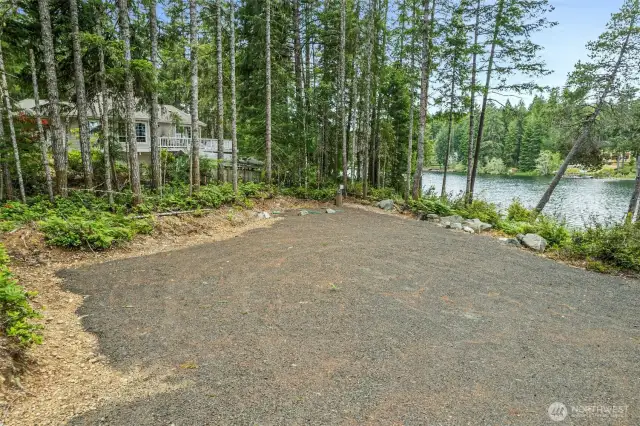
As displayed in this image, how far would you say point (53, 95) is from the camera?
8906mm

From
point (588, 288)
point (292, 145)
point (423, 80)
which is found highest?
point (423, 80)

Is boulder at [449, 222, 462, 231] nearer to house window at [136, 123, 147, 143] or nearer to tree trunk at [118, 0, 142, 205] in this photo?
tree trunk at [118, 0, 142, 205]

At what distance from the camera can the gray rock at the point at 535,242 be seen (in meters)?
8.65

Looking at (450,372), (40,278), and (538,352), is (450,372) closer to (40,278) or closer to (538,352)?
(538,352)

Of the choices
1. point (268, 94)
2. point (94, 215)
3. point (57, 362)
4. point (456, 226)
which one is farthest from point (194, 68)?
point (456, 226)

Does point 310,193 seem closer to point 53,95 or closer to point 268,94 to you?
point 268,94

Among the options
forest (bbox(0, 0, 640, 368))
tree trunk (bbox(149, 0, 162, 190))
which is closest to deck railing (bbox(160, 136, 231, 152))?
forest (bbox(0, 0, 640, 368))

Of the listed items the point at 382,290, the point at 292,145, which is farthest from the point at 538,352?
the point at 292,145

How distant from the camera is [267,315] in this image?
455cm

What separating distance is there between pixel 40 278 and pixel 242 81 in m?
13.0

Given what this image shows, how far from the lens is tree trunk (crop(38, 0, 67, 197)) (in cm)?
831

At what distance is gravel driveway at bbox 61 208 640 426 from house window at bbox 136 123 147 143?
55.4ft

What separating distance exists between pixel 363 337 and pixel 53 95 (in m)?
10.4

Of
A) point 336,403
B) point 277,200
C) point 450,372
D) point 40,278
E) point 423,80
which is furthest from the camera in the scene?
point 277,200
